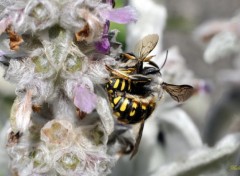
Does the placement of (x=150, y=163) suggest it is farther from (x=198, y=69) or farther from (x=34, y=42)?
(x=198, y=69)

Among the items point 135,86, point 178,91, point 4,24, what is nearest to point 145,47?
point 135,86

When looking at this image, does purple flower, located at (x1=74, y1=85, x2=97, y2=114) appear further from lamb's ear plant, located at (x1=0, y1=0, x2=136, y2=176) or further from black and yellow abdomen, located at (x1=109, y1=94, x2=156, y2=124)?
black and yellow abdomen, located at (x1=109, y1=94, x2=156, y2=124)

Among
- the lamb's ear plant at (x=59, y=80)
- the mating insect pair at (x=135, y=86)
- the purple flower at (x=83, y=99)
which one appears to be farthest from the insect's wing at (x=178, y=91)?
the purple flower at (x=83, y=99)

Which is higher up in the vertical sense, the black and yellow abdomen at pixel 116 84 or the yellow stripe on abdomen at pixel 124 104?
the black and yellow abdomen at pixel 116 84

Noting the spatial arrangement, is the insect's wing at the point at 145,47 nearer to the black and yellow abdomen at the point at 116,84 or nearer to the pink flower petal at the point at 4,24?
the black and yellow abdomen at the point at 116,84

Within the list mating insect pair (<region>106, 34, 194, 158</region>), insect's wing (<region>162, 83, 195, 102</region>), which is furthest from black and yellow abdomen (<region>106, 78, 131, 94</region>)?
insect's wing (<region>162, 83, 195, 102</region>)
